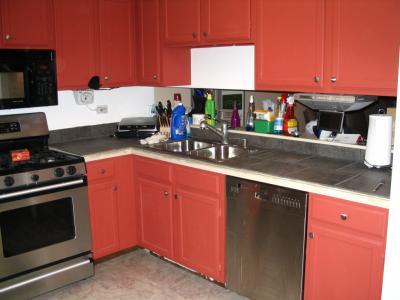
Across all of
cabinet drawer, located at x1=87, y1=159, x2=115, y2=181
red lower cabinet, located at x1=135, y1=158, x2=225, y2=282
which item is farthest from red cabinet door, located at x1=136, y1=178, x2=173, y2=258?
cabinet drawer, located at x1=87, y1=159, x2=115, y2=181

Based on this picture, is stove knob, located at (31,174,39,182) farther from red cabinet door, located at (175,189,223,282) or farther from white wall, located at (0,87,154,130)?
red cabinet door, located at (175,189,223,282)

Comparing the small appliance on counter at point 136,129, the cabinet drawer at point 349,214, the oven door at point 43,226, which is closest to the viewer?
the cabinet drawer at point 349,214

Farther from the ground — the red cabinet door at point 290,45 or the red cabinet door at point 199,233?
the red cabinet door at point 290,45

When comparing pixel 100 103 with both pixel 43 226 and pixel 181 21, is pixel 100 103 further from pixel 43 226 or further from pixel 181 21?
pixel 43 226

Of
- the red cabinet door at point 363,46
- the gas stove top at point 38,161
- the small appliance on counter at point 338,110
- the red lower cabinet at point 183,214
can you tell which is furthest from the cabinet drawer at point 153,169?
the red cabinet door at point 363,46

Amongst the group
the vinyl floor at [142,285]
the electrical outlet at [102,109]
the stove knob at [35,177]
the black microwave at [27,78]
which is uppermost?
the black microwave at [27,78]

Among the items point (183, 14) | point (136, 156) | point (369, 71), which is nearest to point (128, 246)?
point (136, 156)

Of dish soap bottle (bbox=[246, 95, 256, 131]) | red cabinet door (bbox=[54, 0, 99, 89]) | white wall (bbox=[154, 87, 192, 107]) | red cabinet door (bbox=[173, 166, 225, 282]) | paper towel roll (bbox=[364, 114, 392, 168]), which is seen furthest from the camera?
white wall (bbox=[154, 87, 192, 107])

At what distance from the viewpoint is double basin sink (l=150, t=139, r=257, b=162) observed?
10.2 ft

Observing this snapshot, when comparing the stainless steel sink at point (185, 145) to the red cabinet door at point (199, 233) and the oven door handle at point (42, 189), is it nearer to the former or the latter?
the red cabinet door at point (199, 233)

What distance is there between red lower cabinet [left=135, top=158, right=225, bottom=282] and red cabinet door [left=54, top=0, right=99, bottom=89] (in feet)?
2.56

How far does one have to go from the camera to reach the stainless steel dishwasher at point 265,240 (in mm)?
2340

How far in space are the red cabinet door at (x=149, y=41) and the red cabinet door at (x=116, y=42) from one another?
2.9 inches

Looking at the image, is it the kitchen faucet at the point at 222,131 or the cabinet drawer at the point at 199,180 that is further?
the kitchen faucet at the point at 222,131
